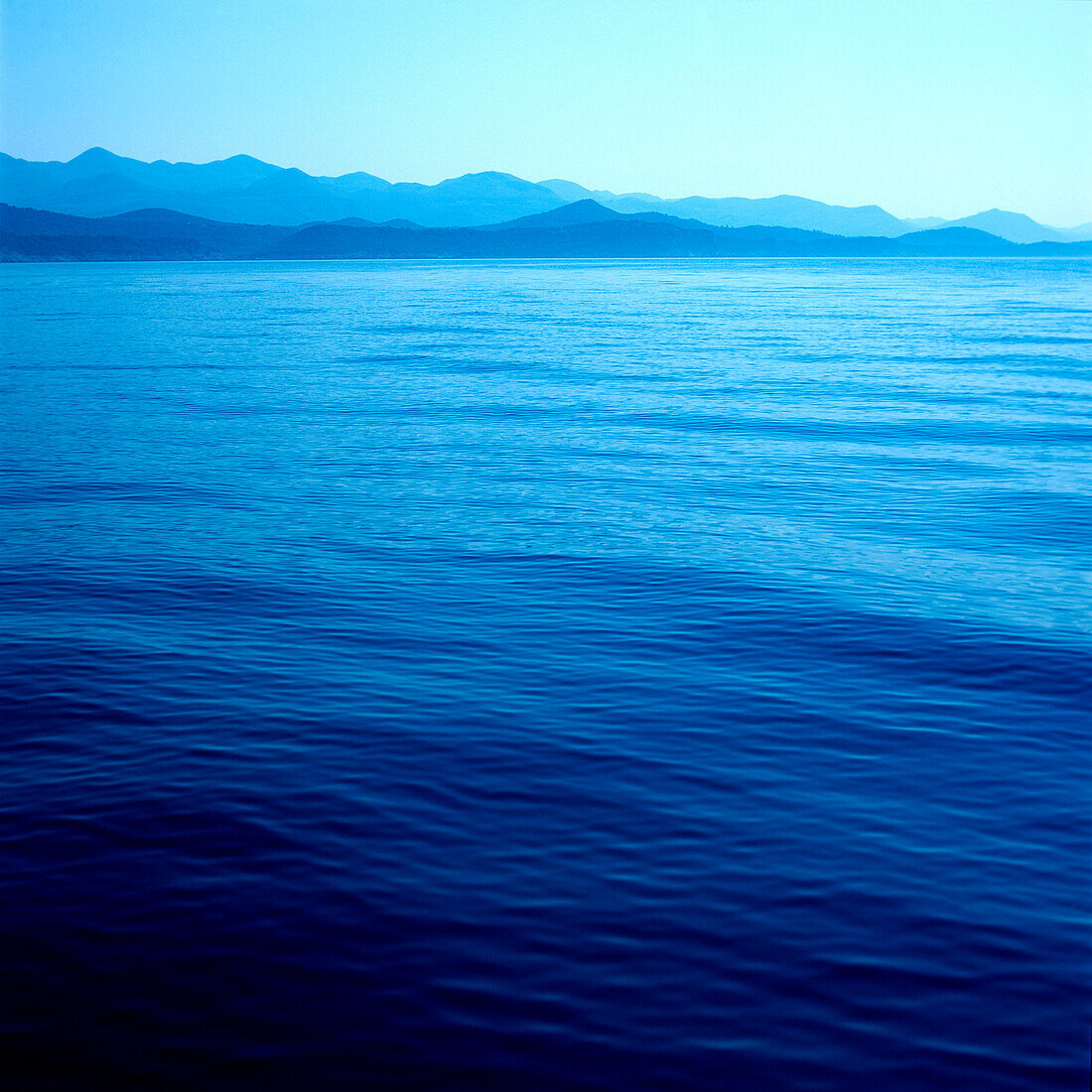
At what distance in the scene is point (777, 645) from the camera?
15.9 m

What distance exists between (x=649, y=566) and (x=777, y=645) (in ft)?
13.7

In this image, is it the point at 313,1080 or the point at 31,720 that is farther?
the point at 31,720

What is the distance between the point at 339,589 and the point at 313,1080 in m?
11.1

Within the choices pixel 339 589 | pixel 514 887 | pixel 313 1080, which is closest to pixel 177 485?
pixel 339 589

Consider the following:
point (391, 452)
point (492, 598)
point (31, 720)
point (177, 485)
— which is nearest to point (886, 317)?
point (391, 452)

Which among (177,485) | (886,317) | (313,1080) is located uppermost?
(886,317)

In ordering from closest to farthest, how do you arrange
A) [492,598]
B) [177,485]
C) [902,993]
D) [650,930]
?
[902,993], [650,930], [492,598], [177,485]

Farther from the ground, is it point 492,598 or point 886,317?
point 886,317

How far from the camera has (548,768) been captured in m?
12.1

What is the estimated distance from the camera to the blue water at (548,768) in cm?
812

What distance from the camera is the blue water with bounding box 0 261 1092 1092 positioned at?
8125 mm

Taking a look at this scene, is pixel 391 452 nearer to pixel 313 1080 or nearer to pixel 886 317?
pixel 313 1080

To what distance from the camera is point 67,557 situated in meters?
20.3

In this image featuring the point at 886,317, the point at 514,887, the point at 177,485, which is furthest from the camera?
the point at 886,317
